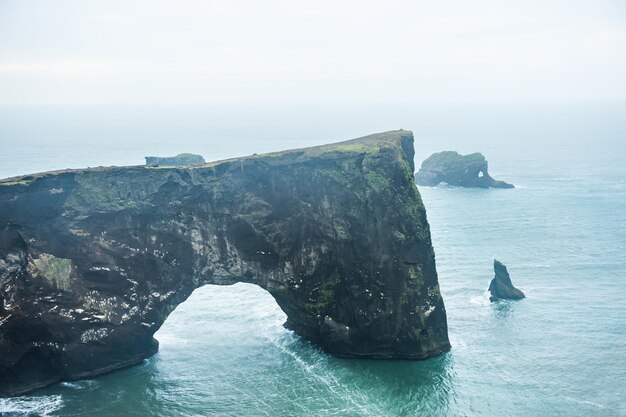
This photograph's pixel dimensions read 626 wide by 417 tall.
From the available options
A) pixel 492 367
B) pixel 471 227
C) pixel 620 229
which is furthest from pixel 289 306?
pixel 620 229

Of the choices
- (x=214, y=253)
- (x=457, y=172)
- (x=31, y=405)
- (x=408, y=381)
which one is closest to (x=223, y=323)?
(x=214, y=253)

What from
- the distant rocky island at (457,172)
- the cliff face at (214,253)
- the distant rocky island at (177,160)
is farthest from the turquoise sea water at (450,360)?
the distant rocky island at (177,160)

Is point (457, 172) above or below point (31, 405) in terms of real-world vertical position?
above

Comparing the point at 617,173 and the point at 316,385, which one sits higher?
the point at 617,173

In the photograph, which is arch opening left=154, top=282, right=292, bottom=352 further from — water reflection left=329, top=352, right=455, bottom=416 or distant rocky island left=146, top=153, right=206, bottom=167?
distant rocky island left=146, top=153, right=206, bottom=167

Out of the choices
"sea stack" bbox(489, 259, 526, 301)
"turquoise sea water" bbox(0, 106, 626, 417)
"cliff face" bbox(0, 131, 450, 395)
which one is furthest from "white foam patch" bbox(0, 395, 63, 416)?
"sea stack" bbox(489, 259, 526, 301)

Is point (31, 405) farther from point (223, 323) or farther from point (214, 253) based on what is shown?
point (223, 323)

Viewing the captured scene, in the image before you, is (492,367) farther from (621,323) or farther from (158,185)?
(158,185)
